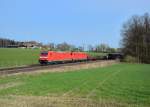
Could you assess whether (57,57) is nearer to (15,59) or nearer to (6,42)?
(15,59)

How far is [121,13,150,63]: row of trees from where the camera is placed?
4478 inches

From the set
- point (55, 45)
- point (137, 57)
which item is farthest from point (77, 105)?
point (55, 45)

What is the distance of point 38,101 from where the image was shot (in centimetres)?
1279

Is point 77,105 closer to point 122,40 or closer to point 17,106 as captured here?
point 17,106

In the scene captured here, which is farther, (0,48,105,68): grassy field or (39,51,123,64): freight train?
(39,51,123,64): freight train

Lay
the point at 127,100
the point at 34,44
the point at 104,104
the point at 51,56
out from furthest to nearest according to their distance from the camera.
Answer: the point at 34,44, the point at 51,56, the point at 127,100, the point at 104,104

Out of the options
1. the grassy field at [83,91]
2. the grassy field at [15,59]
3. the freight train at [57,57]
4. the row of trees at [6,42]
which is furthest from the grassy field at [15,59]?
the row of trees at [6,42]

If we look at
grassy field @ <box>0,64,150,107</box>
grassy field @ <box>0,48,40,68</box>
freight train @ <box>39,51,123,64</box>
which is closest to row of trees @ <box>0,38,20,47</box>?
grassy field @ <box>0,48,40,68</box>

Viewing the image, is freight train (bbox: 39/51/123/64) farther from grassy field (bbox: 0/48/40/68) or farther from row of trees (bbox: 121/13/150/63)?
row of trees (bbox: 121/13/150/63)

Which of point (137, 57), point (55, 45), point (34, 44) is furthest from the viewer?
point (34, 44)

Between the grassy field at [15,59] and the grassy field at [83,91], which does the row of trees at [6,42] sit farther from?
the grassy field at [83,91]

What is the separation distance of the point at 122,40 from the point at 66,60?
41603 millimetres

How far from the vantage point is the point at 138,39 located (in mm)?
116250

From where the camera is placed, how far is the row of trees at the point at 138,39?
113750 millimetres
